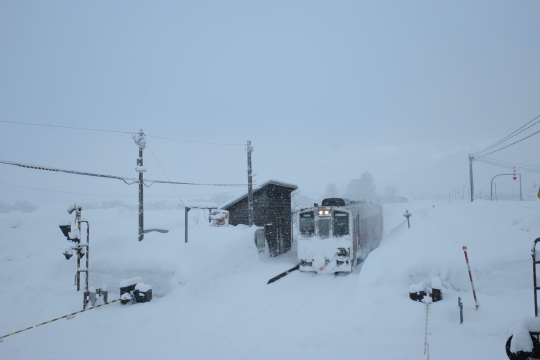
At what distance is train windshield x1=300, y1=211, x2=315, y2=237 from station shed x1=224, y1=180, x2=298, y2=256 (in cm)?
472

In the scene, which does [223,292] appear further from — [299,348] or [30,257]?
[30,257]

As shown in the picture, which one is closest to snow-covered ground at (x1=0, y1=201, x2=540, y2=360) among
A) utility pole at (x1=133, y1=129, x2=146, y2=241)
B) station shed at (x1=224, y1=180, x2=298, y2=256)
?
utility pole at (x1=133, y1=129, x2=146, y2=241)

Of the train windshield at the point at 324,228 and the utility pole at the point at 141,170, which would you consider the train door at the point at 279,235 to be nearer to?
the train windshield at the point at 324,228

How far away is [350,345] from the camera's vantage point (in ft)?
22.0

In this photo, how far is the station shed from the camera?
2055 cm

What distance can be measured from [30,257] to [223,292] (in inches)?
345

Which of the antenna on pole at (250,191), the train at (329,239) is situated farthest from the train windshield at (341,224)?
the antenna on pole at (250,191)

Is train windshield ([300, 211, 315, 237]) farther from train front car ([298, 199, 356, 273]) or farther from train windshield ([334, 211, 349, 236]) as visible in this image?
Result: train windshield ([334, 211, 349, 236])

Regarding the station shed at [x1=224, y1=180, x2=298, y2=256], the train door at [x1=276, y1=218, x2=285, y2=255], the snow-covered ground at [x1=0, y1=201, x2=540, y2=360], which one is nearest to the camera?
the snow-covered ground at [x1=0, y1=201, x2=540, y2=360]

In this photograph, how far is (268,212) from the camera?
69.2 feet

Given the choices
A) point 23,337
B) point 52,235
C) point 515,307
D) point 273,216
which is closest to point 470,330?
point 515,307

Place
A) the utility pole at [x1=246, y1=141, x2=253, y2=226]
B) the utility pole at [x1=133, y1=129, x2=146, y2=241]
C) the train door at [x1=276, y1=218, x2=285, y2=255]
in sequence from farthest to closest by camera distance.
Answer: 1. the train door at [x1=276, y1=218, x2=285, y2=255]
2. the utility pole at [x1=246, y1=141, x2=253, y2=226]
3. the utility pole at [x1=133, y1=129, x2=146, y2=241]

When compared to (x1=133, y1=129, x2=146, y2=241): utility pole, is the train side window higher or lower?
lower

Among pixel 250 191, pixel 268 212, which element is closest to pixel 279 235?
pixel 268 212
